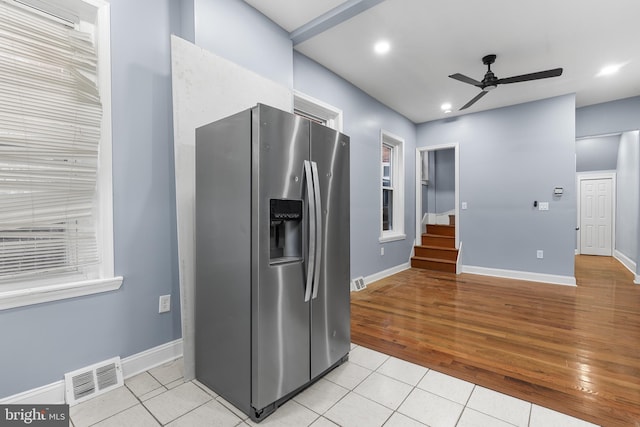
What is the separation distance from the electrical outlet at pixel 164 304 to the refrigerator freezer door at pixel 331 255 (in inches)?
45.0

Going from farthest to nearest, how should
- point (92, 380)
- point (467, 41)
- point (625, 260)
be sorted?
point (625, 260)
point (467, 41)
point (92, 380)

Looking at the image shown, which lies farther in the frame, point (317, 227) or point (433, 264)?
point (433, 264)

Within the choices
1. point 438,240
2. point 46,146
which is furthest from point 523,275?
point 46,146

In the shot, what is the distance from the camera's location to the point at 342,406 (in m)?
1.69

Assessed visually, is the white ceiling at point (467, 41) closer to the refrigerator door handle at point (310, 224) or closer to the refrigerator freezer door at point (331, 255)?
the refrigerator freezer door at point (331, 255)

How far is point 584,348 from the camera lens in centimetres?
242

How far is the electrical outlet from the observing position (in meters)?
2.12

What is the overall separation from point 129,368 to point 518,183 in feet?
18.7

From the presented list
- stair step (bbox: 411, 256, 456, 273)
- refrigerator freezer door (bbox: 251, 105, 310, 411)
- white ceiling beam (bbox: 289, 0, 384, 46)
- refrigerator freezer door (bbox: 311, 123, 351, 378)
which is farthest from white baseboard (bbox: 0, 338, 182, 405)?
stair step (bbox: 411, 256, 456, 273)

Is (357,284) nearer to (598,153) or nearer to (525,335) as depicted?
(525,335)

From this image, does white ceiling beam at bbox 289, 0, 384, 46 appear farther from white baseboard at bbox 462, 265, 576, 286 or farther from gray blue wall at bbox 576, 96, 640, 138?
gray blue wall at bbox 576, 96, 640, 138

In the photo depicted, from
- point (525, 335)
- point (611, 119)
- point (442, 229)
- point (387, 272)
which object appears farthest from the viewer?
point (442, 229)

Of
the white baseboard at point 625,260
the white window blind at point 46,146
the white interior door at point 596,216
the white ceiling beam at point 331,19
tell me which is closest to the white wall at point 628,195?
the white baseboard at point 625,260

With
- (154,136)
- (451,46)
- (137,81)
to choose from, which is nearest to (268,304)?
(154,136)
